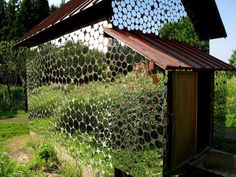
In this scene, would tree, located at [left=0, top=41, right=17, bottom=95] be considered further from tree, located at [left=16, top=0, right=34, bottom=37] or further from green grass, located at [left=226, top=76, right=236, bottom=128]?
green grass, located at [left=226, top=76, right=236, bottom=128]

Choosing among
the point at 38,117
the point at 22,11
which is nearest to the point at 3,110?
the point at 38,117

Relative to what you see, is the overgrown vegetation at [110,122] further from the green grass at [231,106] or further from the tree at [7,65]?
the tree at [7,65]

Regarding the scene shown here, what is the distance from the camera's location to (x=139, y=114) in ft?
17.4

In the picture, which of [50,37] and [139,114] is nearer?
[139,114]

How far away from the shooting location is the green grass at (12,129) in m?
11.2

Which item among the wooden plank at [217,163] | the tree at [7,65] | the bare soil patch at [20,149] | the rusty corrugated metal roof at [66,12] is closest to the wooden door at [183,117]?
the wooden plank at [217,163]

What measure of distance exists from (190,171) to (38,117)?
5.60 meters

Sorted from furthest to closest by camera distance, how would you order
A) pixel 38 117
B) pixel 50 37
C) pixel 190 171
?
1. pixel 38 117
2. pixel 50 37
3. pixel 190 171

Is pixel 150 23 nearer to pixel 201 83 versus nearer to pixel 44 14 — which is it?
pixel 201 83

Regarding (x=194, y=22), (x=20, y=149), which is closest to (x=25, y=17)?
(x=20, y=149)

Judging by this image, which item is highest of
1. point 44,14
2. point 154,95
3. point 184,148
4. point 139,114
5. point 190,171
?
point 44,14

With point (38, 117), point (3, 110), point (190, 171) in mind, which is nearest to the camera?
point (190, 171)

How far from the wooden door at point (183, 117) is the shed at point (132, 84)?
23mm

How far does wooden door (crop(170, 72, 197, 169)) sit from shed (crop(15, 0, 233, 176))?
0.08 ft
